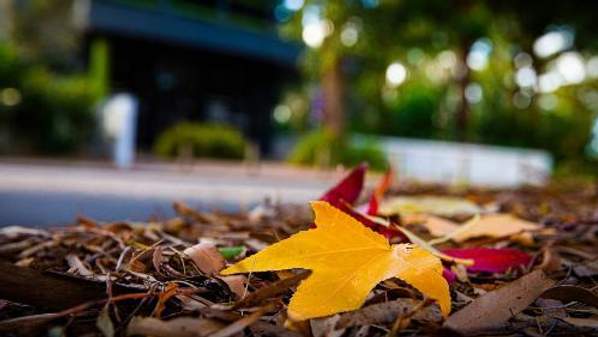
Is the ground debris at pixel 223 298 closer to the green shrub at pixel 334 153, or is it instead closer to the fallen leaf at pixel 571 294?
the fallen leaf at pixel 571 294

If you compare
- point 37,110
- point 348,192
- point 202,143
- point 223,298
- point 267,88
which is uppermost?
point 267,88

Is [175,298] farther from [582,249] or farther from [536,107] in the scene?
[536,107]

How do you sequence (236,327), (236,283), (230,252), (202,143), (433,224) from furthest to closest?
(202,143), (433,224), (230,252), (236,283), (236,327)

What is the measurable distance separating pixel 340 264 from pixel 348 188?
0.61 metres

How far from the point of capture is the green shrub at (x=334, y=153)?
1413 cm

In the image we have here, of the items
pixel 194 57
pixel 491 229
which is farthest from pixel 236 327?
pixel 194 57

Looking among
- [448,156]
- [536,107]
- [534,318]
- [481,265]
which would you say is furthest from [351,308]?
[536,107]

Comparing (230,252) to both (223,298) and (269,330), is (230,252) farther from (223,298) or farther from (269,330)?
(269,330)

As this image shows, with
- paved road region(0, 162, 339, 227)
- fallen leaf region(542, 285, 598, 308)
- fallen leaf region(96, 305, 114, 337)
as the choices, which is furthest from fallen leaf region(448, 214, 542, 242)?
paved road region(0, 162, 339, 227)

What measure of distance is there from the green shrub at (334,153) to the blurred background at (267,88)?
0.15 feet

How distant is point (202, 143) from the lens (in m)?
15.0

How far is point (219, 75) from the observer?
2105 cm

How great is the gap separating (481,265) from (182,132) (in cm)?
1437

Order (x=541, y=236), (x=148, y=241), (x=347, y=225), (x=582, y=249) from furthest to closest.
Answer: (x=541, y=236)
(x=582, y=249)
(x=148, y=241)
(x=347, y=225)
